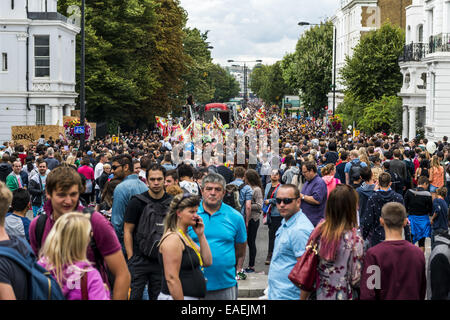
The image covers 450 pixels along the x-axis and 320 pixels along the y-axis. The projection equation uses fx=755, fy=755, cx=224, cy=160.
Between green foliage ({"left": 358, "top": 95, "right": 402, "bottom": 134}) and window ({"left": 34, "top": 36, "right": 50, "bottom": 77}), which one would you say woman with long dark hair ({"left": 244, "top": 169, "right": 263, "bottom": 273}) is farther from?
green foliage ({"left": 358, "top": 95, "right": 402, "bottom": 134})

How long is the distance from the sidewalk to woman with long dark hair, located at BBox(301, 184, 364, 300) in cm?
494

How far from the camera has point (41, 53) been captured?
119 feet

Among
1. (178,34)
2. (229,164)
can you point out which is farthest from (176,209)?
(178,34)

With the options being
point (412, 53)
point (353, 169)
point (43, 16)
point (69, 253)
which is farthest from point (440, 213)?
point (412, 53)

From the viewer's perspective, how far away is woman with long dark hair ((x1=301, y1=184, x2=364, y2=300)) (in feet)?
18.5

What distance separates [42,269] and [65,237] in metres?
0.24

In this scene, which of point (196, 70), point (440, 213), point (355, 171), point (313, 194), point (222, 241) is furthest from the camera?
point (196, 70)

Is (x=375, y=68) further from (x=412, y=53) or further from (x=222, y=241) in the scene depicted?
(x=222, y=241)

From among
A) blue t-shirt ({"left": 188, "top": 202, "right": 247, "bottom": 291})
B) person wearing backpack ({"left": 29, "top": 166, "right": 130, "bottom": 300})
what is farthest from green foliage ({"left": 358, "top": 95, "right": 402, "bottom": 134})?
person wearing backpack ({"left": 29, "top": 166, "right": 130, "bottom": 300})

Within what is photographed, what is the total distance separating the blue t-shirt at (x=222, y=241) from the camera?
21.9ft

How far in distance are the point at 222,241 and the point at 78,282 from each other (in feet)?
7.61

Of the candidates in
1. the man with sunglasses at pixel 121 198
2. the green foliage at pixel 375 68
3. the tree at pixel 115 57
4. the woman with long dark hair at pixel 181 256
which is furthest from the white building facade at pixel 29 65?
the woman with long dark hair at pixel 181 256

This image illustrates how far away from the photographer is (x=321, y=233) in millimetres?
5727
